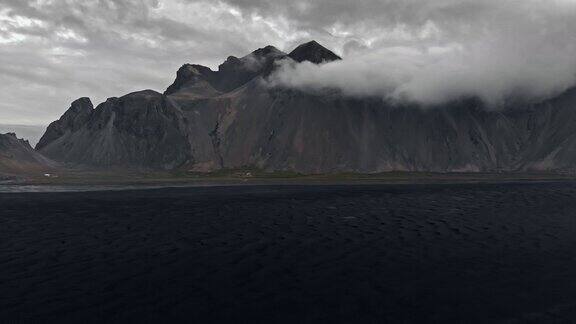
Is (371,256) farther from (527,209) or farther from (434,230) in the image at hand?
(527,209)

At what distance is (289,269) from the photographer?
195 ft

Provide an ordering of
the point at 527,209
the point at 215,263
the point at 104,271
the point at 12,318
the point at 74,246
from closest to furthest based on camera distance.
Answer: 1. the point at 12,318
2. the point at 104,271
3. the point at 215,263
4. the point at 74,246
5. the point at 527,209

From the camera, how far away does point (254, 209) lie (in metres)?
133

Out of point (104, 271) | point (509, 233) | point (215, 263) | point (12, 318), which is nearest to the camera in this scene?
point (12, 318)

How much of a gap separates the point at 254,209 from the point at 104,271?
75.5 meters

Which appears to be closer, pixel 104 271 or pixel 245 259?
pixel 104 271

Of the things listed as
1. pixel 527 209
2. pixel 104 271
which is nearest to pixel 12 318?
pixel 104 271

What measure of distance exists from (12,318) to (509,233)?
83.3 meters

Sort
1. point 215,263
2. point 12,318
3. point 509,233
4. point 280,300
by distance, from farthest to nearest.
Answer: point 509,233
point 215,263
point 280,300
point 12,318

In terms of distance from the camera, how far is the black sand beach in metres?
43.3

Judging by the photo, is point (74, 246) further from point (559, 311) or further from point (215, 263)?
point (559, 311)

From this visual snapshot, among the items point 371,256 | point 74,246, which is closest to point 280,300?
point 371,256

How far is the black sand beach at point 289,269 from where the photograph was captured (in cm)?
4334

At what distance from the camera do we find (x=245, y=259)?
65.6 m
